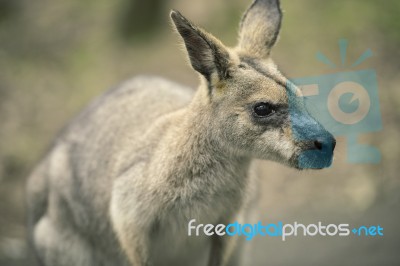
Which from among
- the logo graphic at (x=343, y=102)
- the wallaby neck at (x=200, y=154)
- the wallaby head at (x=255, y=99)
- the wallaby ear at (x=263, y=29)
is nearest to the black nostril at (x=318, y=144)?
the wallaby head at (x=255, y=99)

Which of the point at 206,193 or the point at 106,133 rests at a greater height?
the point at 106,133

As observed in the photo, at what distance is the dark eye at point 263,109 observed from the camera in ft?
13.5

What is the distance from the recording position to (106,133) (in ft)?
18.9

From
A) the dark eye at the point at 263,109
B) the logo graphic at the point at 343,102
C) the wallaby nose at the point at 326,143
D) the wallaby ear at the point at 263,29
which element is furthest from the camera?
the wallaby ear at the point at 263,29

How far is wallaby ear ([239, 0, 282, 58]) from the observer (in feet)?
15.2

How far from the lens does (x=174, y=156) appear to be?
15.3ft

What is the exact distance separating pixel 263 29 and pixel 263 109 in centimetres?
79

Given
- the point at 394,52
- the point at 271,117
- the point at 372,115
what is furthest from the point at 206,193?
the point at 394,52

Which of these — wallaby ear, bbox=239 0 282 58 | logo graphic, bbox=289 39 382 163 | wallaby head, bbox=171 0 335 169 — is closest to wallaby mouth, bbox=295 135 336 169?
wallaby head, bbox=171 0 335 169

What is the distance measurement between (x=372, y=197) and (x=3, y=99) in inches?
258

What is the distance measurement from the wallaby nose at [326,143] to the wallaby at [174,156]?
12 millimetres

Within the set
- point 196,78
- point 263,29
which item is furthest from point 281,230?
point 196,78

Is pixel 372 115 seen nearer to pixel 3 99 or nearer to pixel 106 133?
pixel 106 133

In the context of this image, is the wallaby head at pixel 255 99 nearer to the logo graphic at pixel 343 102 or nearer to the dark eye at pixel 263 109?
the dark eye at pixel 263 109
